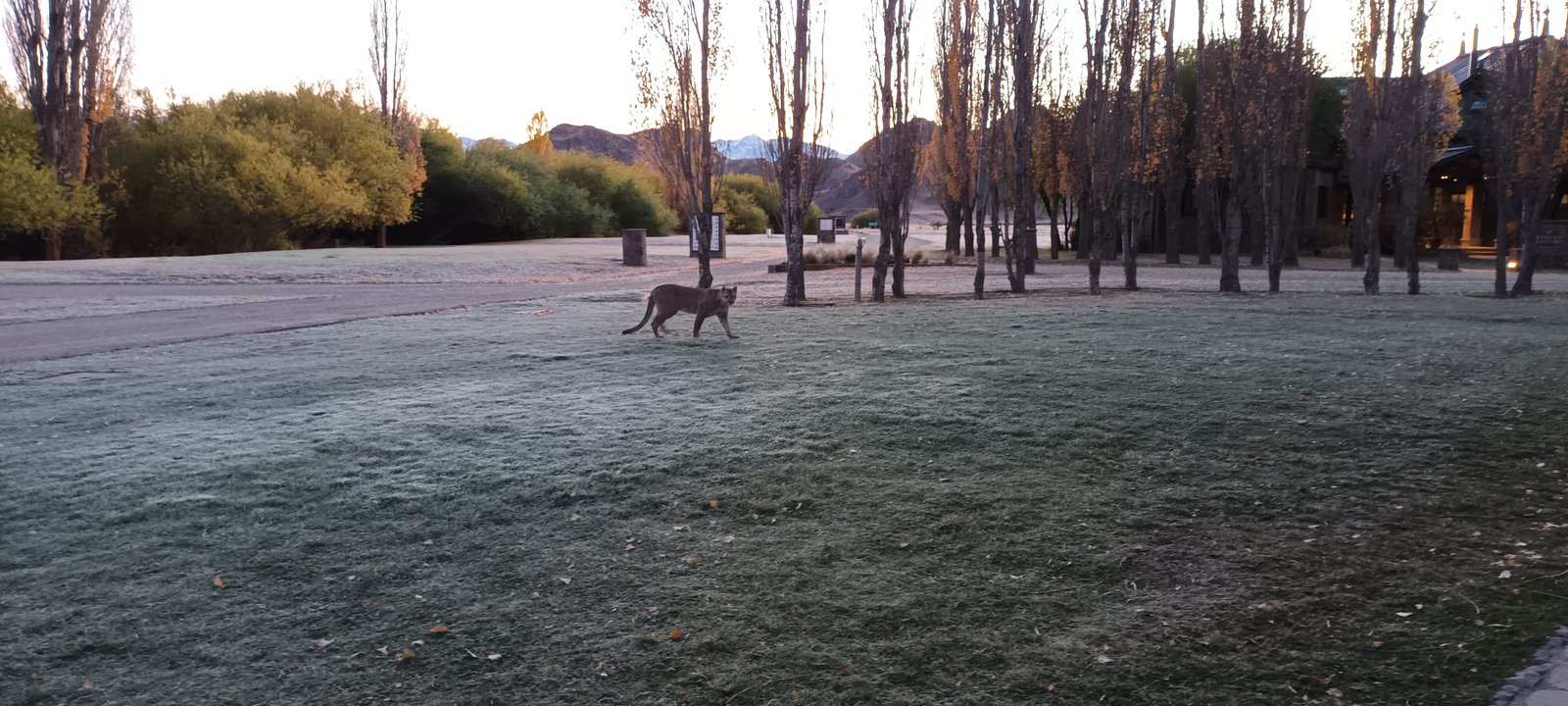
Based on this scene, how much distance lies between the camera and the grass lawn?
324cm

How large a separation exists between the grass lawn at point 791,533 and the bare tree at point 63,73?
34.5 metres

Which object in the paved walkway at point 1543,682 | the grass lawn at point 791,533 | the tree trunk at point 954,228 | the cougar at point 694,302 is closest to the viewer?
the paved walkway at point 1543,682

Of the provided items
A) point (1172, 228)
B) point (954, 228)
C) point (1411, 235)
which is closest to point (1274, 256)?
point (1411, 235)

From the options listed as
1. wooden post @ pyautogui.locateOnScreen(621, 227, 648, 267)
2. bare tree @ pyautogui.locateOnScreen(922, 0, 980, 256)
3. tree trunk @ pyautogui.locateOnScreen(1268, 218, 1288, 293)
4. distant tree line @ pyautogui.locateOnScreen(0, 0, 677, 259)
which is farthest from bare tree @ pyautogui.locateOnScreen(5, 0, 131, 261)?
tree trunk @ pyautogui.locateOnScreen(1268, 218, 1288, 293)

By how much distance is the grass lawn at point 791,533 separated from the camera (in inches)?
128

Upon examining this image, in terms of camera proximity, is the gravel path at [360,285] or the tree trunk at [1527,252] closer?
the gravel path at [360,285]

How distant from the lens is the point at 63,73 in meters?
35.3

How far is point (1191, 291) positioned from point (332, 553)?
16.8m

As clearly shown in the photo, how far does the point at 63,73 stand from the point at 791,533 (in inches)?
1638

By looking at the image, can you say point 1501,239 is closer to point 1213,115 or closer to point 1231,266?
point 1231,266

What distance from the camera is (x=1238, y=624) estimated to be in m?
3.54

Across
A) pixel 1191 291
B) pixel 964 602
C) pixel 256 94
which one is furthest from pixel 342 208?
pixel 964 602

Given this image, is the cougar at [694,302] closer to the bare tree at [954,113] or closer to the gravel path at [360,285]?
the gravel path at [360,285]

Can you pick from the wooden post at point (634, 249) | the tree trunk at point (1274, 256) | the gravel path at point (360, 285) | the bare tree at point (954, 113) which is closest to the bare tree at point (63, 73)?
the gravel path at point (360, 285)
